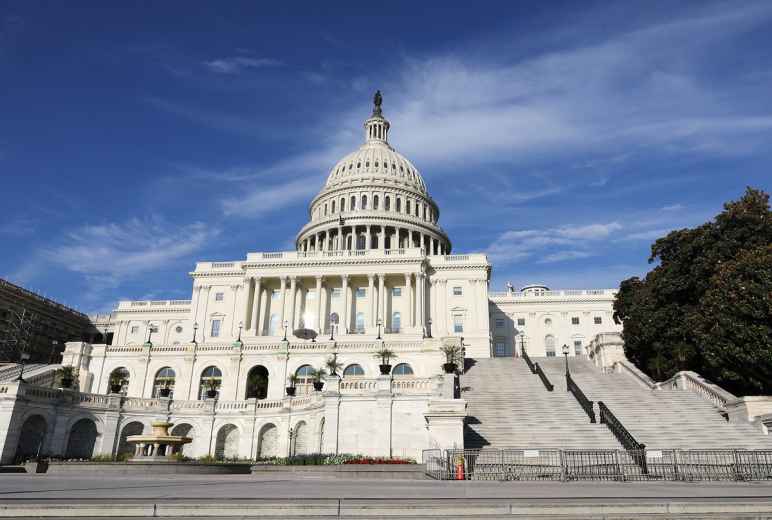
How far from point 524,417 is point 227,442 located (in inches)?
895

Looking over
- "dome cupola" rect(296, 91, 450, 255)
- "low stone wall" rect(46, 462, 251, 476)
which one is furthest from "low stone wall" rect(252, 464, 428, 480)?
"dome cupola" rect(296, 91, 450, 255)

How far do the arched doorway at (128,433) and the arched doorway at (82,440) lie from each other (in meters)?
1.90

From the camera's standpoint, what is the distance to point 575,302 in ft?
308

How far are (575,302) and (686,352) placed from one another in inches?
2211

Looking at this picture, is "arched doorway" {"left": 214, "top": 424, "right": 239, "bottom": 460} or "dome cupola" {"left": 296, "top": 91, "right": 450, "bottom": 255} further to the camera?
"dome cupola" {"left": 296, "top": 91, "right": 450, "bottom": 255}

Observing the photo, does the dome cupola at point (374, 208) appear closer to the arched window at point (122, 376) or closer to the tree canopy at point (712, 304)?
the arched window at point (122, 376)

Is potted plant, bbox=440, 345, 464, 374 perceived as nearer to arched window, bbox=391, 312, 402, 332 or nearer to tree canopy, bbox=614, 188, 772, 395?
tree canopy, bbox=614, 188, 772, 395

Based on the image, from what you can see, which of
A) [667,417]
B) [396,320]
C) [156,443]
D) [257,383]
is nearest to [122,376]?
[257,383]

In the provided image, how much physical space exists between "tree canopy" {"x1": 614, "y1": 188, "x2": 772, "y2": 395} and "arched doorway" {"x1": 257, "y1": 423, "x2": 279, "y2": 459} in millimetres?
27394

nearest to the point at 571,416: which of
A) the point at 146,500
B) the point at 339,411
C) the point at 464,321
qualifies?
the point at 339,411

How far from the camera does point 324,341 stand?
53938mm

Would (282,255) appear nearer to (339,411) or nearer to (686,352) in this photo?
(339,411)

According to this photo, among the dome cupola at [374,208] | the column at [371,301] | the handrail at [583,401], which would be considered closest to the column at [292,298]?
the column at [371,301]

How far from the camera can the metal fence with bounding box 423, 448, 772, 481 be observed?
1948 cm
